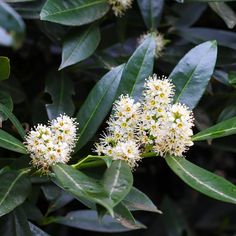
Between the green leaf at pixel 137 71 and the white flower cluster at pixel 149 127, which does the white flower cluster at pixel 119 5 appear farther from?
the white flower cluster at pixel 149 127

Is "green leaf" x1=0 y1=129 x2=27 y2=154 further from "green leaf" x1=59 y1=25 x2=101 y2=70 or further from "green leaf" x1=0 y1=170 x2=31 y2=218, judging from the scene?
"green leaf" x1=59 y1=25 x2=101 y2=70

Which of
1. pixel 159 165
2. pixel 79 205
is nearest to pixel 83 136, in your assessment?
pixel 79 205


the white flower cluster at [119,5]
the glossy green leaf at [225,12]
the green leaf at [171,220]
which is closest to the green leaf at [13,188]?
the white flower cluster at [119,5]

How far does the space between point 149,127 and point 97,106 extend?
0.18 meters

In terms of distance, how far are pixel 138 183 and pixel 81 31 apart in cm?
98

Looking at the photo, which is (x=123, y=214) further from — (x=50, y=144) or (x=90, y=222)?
(x=90, y=222)

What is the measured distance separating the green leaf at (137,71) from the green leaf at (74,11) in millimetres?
206

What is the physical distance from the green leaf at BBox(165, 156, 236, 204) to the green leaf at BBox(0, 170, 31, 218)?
1.03ft

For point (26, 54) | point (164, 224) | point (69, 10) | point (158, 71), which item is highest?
point (69, 10)

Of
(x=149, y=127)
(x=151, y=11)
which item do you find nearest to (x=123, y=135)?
(x=149, y=127)

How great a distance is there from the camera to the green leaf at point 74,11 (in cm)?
131

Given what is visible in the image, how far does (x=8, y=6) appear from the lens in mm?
1647

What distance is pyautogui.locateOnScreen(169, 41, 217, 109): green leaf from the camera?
1.29m

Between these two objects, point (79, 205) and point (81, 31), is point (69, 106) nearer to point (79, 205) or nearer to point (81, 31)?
point (81, 31)
